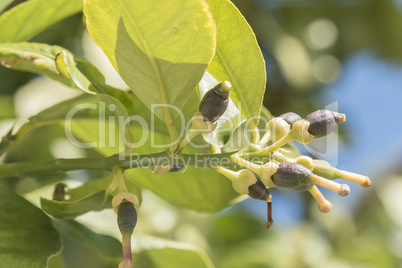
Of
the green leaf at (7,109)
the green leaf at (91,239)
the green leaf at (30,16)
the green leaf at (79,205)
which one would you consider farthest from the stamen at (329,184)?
the green leaf at (7,109)

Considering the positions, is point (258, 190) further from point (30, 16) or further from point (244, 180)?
point (30, 16)

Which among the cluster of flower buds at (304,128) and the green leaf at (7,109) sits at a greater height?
the cluster of flower buds at (304,128)

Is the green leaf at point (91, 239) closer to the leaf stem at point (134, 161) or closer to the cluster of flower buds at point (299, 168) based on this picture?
the leaf stem at point (134, 161)

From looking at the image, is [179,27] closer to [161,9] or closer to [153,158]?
[161,9]

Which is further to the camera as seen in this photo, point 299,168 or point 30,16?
point 30,16

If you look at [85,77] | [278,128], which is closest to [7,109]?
[85,77]

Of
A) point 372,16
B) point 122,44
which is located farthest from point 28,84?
point 372,16
